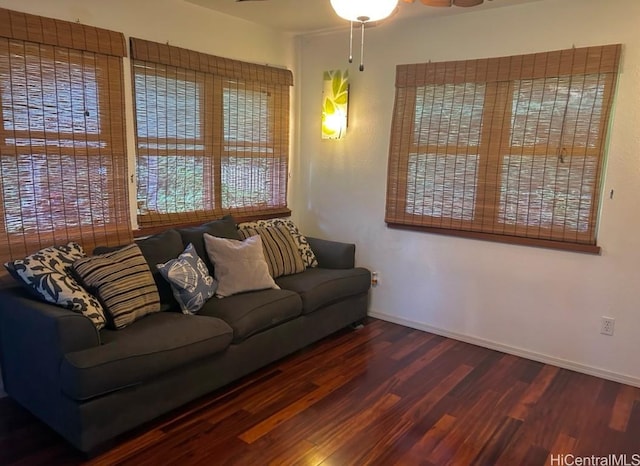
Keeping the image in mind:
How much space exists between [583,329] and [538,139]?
4.20 ft

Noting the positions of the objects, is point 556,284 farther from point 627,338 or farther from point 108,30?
point 108,30

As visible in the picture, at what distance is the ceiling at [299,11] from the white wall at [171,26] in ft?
0.27

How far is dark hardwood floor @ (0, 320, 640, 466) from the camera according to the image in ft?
7.33

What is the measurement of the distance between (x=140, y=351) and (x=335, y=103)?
2.61m

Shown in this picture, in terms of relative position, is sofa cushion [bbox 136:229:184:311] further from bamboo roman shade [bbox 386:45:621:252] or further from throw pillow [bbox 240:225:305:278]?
bamboo roman shade [bbox 386:45:621:252]

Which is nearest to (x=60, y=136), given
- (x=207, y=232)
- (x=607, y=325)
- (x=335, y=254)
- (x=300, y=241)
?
(x=207, y=232)

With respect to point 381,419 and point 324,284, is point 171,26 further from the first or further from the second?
point 381,419

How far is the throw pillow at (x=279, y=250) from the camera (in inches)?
137

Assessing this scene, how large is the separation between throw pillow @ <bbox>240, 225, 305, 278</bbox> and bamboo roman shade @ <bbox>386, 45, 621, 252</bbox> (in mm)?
869

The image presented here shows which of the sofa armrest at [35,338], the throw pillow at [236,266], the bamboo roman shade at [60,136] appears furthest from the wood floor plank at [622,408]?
the bamboo roman shade at [60,136]

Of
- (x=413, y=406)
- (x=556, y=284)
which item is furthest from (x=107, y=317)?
(x=556, y=284)

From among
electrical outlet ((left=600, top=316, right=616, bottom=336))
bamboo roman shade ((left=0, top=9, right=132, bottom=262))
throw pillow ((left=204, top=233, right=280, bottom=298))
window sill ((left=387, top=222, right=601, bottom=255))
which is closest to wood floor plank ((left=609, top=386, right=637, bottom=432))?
electrical outlet ((left=600, top=316, right=616, bottom=336))

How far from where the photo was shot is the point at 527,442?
2381 mm

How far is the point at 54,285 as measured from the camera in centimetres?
227
